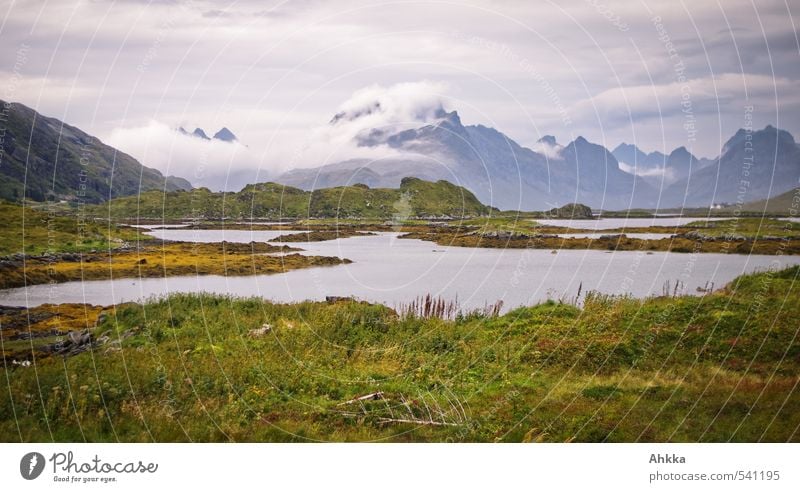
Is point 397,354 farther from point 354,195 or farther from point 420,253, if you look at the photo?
point 354,195

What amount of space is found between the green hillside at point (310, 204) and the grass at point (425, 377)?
97.6 m

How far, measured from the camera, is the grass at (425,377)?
15266 mm

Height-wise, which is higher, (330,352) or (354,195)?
(354,195)

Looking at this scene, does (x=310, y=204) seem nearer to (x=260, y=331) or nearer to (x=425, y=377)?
(x=260, y=331)

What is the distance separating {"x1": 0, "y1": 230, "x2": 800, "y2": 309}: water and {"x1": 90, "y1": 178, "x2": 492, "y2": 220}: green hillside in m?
63.3

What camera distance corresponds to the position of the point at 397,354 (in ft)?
69.4

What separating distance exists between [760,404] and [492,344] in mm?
8806

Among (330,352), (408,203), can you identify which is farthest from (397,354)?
(408,203)

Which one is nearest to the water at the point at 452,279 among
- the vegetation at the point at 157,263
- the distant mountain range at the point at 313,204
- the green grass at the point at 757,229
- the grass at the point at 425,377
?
the vegetation at the point at 157,263

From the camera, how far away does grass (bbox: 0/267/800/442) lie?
15.3m

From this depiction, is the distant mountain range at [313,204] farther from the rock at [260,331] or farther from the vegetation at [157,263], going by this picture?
the rock at [260,331]

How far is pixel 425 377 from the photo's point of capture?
746 inches

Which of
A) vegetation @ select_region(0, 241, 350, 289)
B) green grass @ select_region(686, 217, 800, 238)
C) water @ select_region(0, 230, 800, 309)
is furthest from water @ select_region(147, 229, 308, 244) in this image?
green grass @ select_region(686, 217, 800, 238)

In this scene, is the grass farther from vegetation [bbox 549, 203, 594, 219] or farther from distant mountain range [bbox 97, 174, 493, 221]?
vegetation [bbox 549, 203, 594, 219]
